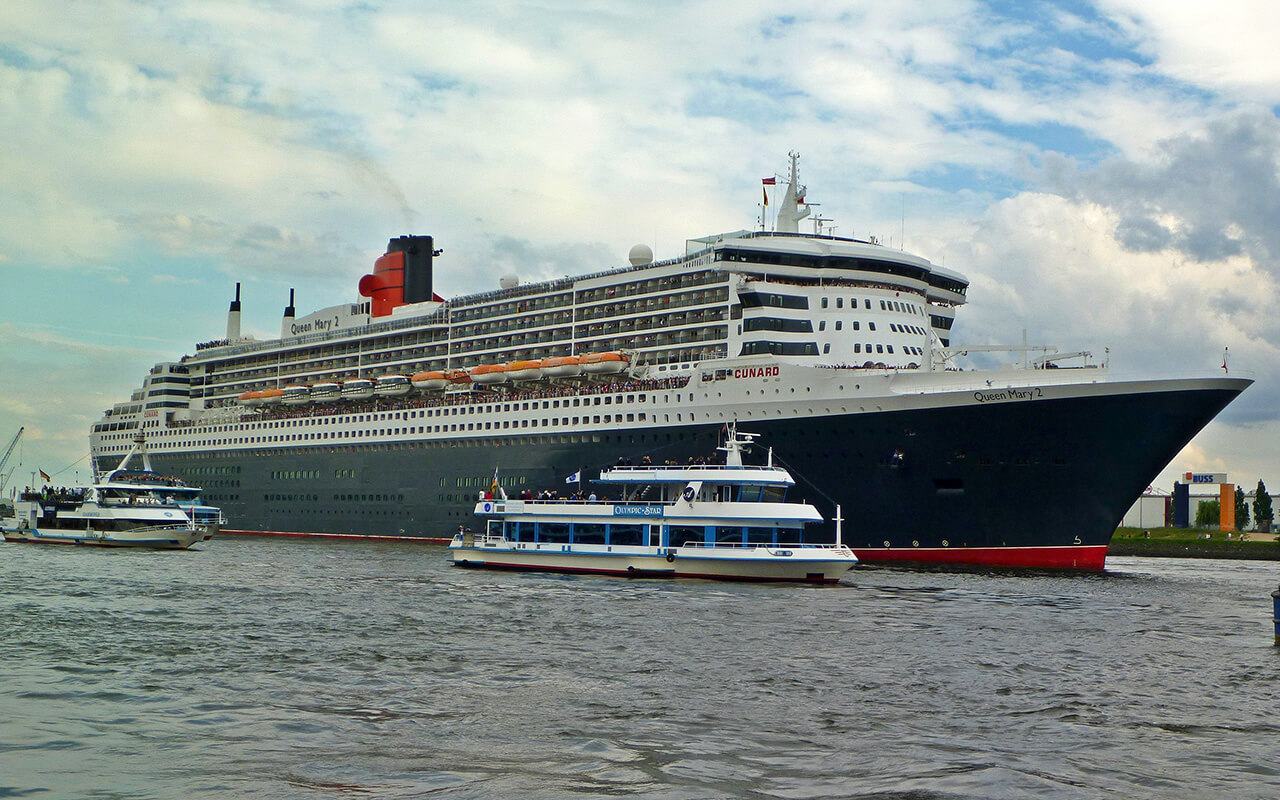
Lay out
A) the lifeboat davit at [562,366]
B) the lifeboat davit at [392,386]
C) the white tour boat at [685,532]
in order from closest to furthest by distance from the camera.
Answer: the white tour boat at [685,532], the lifeboat davit at [562,366], the lifeboat davit at [392,386]

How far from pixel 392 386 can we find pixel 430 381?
4.47 m

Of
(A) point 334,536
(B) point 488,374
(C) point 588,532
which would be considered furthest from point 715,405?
(A) point 334,536

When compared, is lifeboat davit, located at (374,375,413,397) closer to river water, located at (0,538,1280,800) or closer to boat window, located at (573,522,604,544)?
boat window, located at (573,522,604,544)

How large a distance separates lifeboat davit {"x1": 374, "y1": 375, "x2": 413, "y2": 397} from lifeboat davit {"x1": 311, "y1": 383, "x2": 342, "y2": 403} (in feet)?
13.2

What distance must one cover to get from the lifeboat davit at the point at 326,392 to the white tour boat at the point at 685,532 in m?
35.7

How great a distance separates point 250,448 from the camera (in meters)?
86.9

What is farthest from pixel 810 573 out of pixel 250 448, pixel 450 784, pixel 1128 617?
pixel 250 448

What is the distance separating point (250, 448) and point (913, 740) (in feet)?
254

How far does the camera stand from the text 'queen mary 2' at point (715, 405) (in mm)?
47281

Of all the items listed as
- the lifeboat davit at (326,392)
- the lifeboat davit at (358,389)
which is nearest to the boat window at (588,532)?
the lifeboat davit at (358,389)

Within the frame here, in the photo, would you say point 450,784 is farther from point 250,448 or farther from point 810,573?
point 250,448

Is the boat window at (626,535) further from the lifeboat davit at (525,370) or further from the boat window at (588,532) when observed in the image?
the lifeboat davit at (525,370)

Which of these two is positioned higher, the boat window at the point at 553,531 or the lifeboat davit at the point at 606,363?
the lifeboat davit at the point at 606,363

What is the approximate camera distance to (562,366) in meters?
63.8
